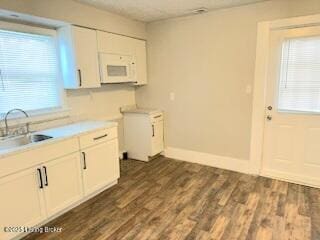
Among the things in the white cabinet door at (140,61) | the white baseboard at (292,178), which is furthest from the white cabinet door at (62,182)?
the white baseboard at (292,178)

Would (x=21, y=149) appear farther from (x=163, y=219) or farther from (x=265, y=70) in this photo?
(x=265, y=70)

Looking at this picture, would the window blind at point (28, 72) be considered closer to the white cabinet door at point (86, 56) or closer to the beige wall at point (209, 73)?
the white cabinet door at point (86, 56)

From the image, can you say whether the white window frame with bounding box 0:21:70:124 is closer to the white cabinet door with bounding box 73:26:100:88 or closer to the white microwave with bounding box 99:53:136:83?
the white cabinet door with bounding box 73:26:100:88

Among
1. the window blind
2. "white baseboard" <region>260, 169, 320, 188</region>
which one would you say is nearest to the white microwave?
the window blind

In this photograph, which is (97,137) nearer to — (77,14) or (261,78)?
(77,14)

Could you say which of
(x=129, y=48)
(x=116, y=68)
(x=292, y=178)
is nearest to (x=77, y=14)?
(x=116, y=68)

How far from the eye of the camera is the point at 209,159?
3.82 m

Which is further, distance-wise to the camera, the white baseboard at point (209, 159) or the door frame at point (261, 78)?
the white baseboard at point (209, 159)

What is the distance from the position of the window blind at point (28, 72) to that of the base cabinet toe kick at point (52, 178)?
83 centimetres

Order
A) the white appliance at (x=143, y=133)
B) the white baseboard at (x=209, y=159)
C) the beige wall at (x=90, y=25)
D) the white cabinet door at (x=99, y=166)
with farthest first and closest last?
1. the white appliance at (x=143, y=133)
2. the white baseboard at (x=209, y=159)
3. the white cabinet door at (x=99, y=166)
4. the beige wall at (x=90, y=25)

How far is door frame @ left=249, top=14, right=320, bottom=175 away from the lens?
9.32 ft

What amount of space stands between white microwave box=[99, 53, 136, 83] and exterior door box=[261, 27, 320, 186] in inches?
83.6

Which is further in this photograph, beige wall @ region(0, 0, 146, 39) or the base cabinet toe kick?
beige wall @ region(0, 0, 146, 39)

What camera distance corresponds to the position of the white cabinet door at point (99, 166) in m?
2.70
